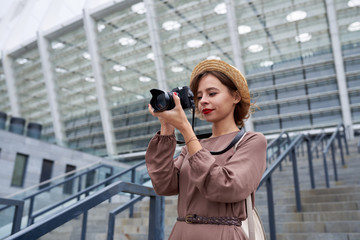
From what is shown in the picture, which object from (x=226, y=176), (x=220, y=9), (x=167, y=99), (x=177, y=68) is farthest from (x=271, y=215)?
(x=177, y=68)

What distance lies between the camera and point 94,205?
1.69m

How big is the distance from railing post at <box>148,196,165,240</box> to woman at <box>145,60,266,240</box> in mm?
825

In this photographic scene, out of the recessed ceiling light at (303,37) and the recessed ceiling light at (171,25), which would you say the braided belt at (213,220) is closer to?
the recessed ceiling light at (303,37)

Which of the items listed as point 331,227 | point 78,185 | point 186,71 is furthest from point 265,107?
point 331,227

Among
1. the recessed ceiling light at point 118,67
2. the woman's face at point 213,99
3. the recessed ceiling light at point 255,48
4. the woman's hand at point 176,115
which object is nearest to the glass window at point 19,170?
the recessed ceiling light at point 118,67

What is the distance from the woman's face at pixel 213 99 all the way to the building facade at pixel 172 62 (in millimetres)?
15275

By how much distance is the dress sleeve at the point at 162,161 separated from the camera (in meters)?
1.36

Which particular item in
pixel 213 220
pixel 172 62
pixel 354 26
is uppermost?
pixel 354 26

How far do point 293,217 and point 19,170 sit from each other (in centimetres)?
1197

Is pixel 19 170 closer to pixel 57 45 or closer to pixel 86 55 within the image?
pixel 86 55

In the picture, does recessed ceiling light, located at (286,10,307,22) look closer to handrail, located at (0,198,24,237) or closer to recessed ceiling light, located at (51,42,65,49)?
recessed ceiling light, located at (51,42,65,49)

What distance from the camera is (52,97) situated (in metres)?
27.2

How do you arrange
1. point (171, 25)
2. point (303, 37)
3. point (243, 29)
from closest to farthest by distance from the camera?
point (303, 37) → point (243, 29) → point (171, 25)

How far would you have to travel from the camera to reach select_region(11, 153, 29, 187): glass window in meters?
12.9
